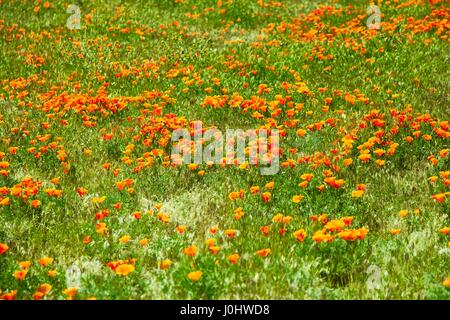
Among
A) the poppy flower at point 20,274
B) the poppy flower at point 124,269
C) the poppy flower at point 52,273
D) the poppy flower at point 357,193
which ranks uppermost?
the poppy flower at point 357,193

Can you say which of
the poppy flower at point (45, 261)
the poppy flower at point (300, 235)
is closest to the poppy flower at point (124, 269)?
the poppy flower at point (45, 261)

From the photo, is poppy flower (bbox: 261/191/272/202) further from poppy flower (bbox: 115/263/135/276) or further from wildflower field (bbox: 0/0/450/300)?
poppy flower (bbox: 115/263/135/276)

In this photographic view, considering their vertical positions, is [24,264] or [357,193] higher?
[357,193]

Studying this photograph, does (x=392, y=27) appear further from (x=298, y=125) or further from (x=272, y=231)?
(x=272, y=231)

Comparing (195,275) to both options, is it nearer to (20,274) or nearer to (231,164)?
(20,274)

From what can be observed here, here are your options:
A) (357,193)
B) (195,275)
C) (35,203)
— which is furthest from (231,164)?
(195,275)

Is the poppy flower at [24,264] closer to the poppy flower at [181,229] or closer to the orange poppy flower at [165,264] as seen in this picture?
the orange poppy flower at [165,264]

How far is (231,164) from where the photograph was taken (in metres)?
6.90

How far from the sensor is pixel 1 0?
1612 centimetres

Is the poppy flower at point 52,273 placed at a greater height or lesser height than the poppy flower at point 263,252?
lesser

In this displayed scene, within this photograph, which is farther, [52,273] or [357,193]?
[357,193]

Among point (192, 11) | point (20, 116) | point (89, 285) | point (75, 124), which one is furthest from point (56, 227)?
point (192, 11)

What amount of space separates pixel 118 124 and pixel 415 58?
6304 millimetres

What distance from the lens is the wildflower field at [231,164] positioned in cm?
458
